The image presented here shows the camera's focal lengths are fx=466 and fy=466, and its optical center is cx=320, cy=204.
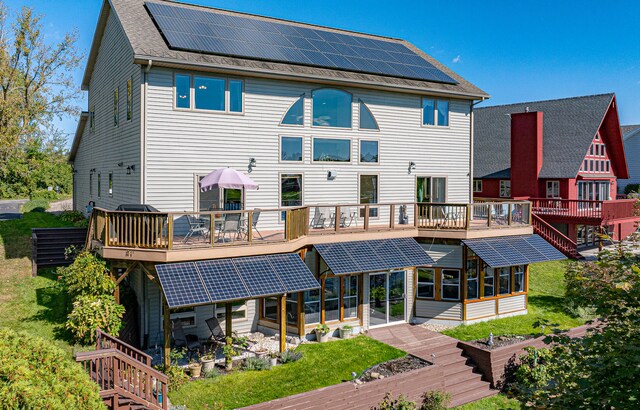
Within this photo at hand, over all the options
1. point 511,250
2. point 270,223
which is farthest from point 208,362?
point 511,250

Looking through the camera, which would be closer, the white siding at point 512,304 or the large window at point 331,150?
the large window at point 331,150

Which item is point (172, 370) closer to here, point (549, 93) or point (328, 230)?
point (328, 230)

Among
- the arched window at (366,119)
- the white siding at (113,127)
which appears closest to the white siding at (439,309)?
the arched window at (366,119)

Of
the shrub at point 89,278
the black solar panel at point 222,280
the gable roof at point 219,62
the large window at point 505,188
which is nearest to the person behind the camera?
the black solar panel at point 222,280

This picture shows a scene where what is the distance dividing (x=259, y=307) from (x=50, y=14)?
25.8 meters

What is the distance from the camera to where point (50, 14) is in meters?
30.0

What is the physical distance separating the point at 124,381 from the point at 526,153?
97.2 feet

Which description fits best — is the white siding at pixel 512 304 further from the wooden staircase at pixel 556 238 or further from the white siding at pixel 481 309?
the wooden staircase at pixel 556 238

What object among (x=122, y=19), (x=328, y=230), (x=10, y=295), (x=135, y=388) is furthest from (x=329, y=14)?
(x=135, y=388)

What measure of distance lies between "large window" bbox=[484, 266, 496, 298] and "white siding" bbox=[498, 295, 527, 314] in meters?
0.55

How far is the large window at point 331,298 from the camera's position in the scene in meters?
16.8

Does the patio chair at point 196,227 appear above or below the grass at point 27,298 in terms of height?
above

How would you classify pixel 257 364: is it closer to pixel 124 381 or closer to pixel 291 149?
pixel 124 381

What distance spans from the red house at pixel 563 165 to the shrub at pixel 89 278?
24077mm
